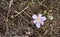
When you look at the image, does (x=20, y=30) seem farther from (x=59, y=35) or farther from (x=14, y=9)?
(x=59, y=35)

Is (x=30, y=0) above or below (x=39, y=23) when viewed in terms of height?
above

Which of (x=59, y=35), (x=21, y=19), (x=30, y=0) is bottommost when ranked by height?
(x=59, y=35)

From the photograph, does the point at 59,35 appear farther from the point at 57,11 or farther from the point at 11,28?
the point at 11,28

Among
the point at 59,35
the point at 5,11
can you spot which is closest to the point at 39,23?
the point at 59,35

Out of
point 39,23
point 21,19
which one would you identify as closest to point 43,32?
point 39,23

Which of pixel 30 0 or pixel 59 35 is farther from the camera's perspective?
pixel 30 0

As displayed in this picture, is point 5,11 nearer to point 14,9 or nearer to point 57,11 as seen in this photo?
point 14,9

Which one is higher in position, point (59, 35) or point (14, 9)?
point (14, 9)

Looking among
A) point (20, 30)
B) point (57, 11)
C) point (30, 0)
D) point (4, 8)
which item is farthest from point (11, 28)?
point (57, 11)
